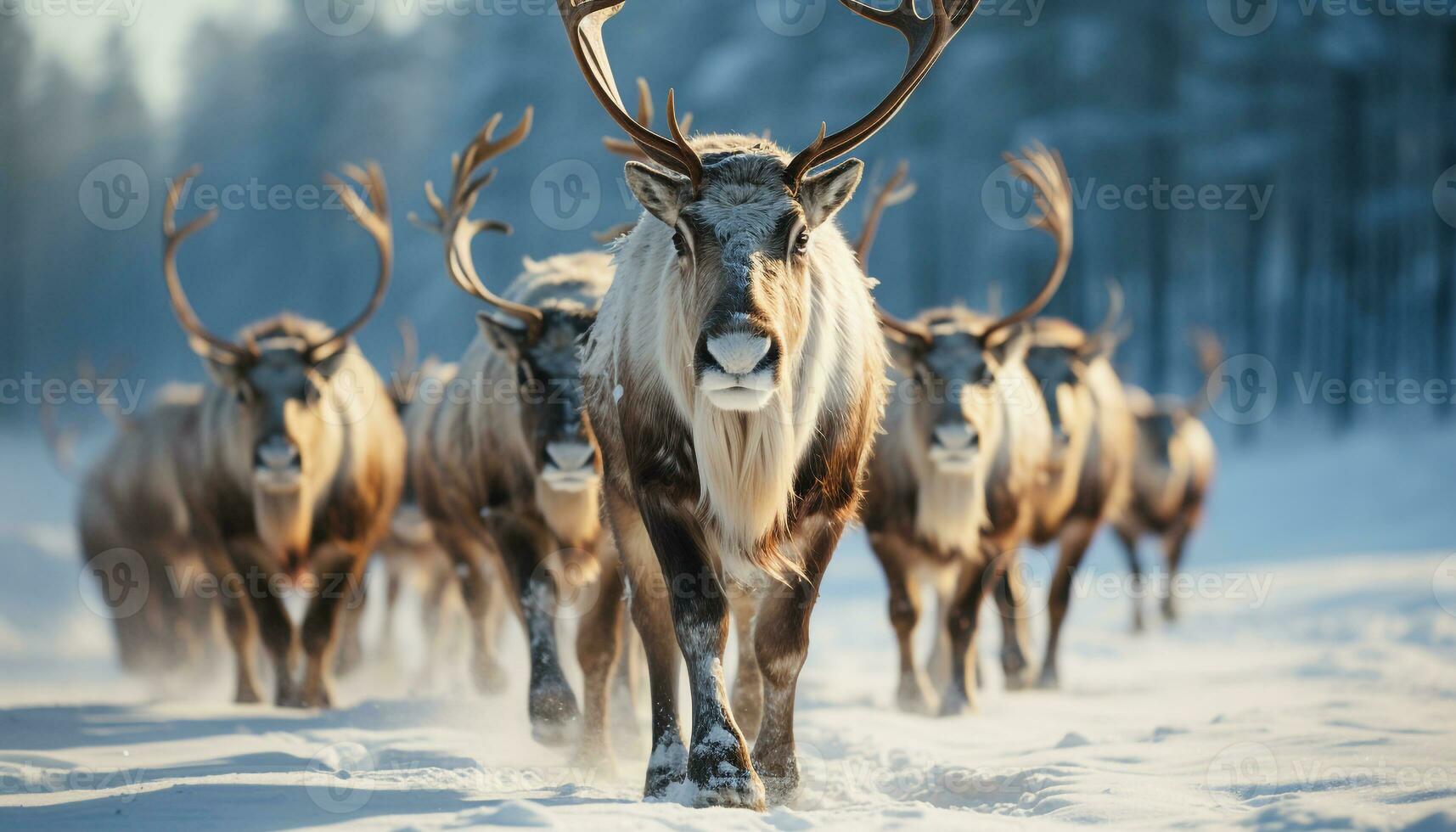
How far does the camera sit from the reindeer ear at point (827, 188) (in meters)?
5.23

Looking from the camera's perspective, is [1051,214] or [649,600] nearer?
[649,600]

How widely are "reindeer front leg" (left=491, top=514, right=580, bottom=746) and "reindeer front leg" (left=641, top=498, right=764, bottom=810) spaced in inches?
73.7

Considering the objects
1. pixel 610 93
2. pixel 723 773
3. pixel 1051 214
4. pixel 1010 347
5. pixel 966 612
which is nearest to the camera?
pixel 723 773

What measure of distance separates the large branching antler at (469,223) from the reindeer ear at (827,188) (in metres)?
2.56

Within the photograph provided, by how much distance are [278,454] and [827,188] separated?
4431 mm

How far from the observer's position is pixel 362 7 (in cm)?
4531

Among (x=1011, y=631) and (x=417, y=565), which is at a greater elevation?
(x=417, y=565)

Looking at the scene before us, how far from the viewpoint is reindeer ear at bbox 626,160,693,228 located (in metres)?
5.12

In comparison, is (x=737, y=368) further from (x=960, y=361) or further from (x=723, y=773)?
(x=960, y=361)

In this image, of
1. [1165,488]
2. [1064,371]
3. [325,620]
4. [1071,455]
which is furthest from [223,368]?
[1165,488]

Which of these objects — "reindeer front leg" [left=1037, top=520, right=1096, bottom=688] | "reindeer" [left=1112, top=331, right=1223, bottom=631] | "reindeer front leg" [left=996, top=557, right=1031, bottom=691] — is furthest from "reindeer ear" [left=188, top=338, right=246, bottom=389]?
"reindeer" [left=1112, top=331, right=1223, bottom=631]

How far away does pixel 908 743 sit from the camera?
6719 mm

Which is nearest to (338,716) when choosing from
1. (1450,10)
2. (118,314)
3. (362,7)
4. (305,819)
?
(305,819)

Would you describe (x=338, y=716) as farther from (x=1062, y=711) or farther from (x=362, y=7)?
(x=362, y=7)
